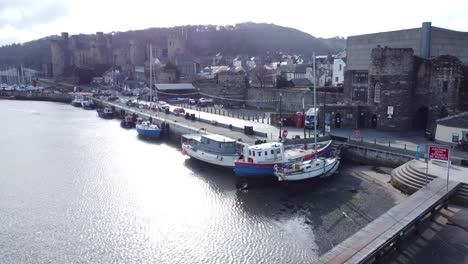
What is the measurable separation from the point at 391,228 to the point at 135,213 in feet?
38.2

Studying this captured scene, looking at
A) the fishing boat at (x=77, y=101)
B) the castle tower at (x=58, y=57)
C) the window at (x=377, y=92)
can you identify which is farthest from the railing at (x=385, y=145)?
the castle tower at (x=58, y=57)

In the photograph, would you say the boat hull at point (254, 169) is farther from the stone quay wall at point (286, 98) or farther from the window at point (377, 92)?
the stone quay wall at point (286, 98)

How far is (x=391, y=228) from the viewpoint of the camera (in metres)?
13.9

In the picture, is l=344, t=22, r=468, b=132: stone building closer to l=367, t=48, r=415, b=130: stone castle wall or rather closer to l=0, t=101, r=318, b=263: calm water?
l=367, t=48, r=415, b=130: stone castle wall

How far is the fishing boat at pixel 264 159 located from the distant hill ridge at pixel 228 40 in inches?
4004

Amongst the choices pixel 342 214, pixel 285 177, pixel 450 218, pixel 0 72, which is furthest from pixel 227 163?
pixel 0 72

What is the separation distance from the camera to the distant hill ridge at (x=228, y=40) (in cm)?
13250

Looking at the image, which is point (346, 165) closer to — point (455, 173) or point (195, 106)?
point (455, 173)

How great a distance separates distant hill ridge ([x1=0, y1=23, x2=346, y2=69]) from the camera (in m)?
132

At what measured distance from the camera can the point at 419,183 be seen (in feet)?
62.6

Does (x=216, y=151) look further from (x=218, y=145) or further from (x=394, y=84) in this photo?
(x=394, y=84)

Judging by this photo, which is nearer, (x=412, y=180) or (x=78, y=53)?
(x=412, y=180)

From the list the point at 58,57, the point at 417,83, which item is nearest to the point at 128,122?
the point at 417,83

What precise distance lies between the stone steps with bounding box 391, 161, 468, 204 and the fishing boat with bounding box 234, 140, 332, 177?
16.1ft
